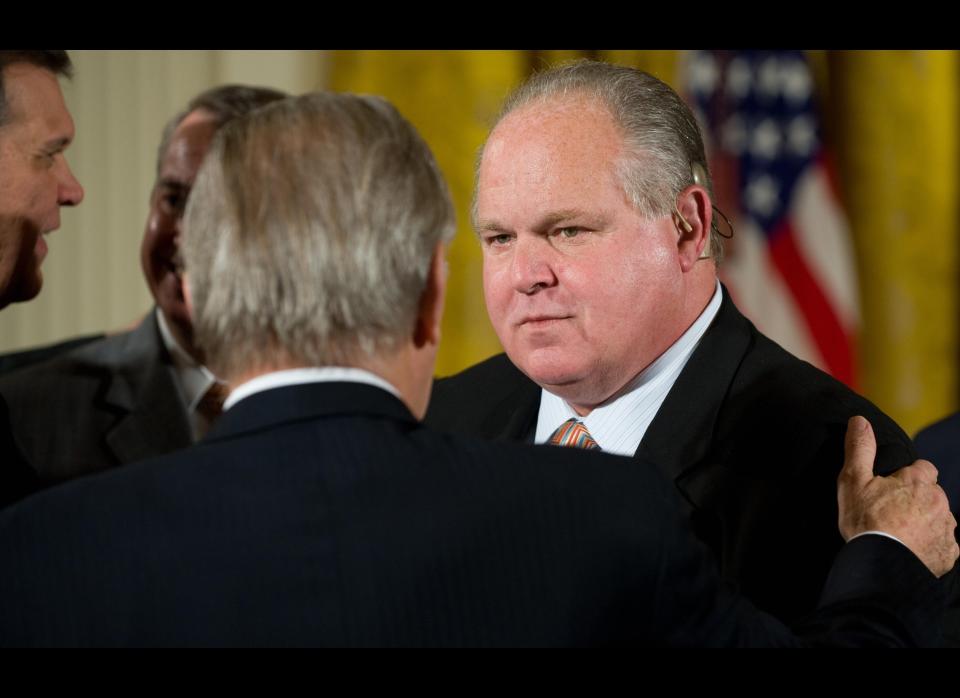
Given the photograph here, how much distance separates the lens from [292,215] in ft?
4.53

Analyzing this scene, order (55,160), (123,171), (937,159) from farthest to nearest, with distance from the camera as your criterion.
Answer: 1. (937,159)
2. (123,171)
3. (55,160)

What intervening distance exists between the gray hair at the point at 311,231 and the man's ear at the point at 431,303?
0.04 metres

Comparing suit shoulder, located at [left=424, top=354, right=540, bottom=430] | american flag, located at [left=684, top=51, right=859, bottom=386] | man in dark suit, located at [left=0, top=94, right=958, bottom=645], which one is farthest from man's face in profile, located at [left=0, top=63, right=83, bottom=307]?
american flag, located at [left=684, top=51, right=859, bottom=386]

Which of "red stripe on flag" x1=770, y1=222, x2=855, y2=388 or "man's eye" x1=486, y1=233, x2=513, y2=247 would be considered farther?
"red stripe on flag" x1=770, y1=222, x2=855, y2=388

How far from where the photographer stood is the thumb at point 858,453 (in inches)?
74.2

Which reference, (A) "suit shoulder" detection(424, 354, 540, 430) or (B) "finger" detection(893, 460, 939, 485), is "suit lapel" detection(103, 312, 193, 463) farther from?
(B) "finger" detection(893, 460, 939, 485)

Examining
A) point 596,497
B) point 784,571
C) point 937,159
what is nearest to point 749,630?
point 596,497

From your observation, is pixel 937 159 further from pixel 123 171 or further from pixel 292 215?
pixel 292 215

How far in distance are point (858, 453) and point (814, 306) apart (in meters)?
3.98

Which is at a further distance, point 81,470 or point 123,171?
point 123,171

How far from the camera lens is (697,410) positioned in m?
2.16

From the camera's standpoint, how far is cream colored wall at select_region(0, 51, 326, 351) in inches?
214

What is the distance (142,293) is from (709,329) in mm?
3786

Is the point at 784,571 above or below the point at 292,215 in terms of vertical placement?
below
